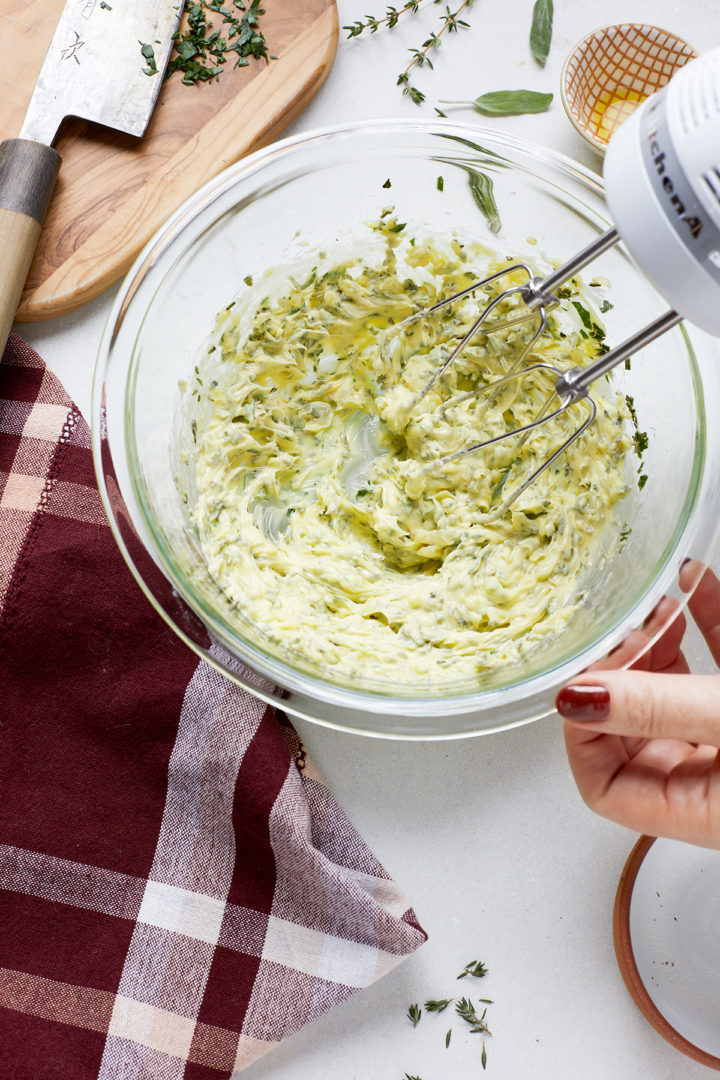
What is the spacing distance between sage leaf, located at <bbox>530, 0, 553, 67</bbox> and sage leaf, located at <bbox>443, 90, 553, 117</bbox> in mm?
83

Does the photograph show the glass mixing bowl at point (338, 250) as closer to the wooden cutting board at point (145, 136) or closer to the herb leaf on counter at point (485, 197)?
the herb leaf on counter at point (485, 197)

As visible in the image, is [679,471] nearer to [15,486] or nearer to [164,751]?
[164,751]

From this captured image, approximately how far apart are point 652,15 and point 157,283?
1.16 m

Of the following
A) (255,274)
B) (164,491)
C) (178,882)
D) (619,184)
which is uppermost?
(619,184)

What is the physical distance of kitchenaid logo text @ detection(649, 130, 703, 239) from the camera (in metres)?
0.80

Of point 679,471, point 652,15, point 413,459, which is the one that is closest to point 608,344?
point 679,471

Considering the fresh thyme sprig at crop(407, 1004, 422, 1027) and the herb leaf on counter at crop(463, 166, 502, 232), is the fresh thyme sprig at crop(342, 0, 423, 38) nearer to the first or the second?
the herb leaf on counter at crop(463, 166, 502, 232)

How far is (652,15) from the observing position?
1.75m

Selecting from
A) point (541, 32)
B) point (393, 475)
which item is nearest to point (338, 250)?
point (393, 475)

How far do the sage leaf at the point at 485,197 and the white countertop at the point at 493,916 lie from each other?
0.85 m

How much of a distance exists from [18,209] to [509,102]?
0.93 meters

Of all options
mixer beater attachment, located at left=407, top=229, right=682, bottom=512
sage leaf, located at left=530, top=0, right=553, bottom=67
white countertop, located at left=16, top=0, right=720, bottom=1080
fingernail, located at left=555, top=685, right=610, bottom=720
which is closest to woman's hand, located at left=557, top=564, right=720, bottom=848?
fingernail, located at left=555, top=685, right=610, bottom=720

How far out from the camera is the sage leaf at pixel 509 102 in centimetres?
169

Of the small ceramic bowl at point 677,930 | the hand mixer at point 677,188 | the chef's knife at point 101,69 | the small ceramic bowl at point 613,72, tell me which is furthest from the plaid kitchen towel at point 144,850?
the small ceramic bowl at point 613,72
